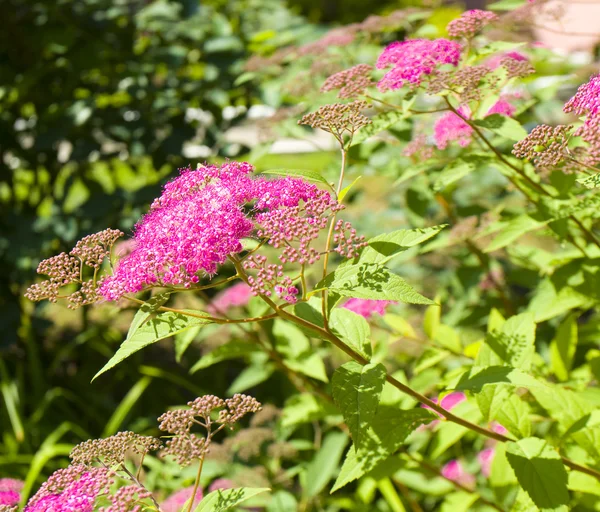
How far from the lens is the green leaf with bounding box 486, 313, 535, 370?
1.55 m

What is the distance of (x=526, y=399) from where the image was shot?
1838mm

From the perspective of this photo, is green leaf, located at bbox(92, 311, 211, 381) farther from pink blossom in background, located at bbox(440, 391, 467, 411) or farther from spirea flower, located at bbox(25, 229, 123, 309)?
pink blossom in background, located at bbox(440, 391, 467, 411)

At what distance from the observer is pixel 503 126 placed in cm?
167

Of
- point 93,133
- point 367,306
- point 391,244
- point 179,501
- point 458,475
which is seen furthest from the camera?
point 93,133

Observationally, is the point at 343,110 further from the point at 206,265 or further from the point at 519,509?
the point at 519,509

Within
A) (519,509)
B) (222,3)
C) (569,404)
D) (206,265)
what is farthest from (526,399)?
(222,3)

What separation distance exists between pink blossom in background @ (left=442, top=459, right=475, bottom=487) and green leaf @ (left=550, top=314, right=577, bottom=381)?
0.56m

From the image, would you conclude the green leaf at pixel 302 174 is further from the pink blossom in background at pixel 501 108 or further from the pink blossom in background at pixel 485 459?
the pink blossom in background at pixel 485 459

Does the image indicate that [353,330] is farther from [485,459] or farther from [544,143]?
[485,459]

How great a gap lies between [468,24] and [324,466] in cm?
144

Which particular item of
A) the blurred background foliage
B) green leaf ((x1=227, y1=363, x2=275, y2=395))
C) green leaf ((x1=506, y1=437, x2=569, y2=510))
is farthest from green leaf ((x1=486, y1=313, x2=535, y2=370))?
the blurred background foliage

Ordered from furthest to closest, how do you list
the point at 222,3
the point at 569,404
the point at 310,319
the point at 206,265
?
the point at 222,3 < the point at 569,404 < the point at 310,319 < the point at 206,265

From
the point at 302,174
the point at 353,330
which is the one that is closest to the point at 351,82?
the point at 302,174

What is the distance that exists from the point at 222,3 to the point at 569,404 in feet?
11.0
